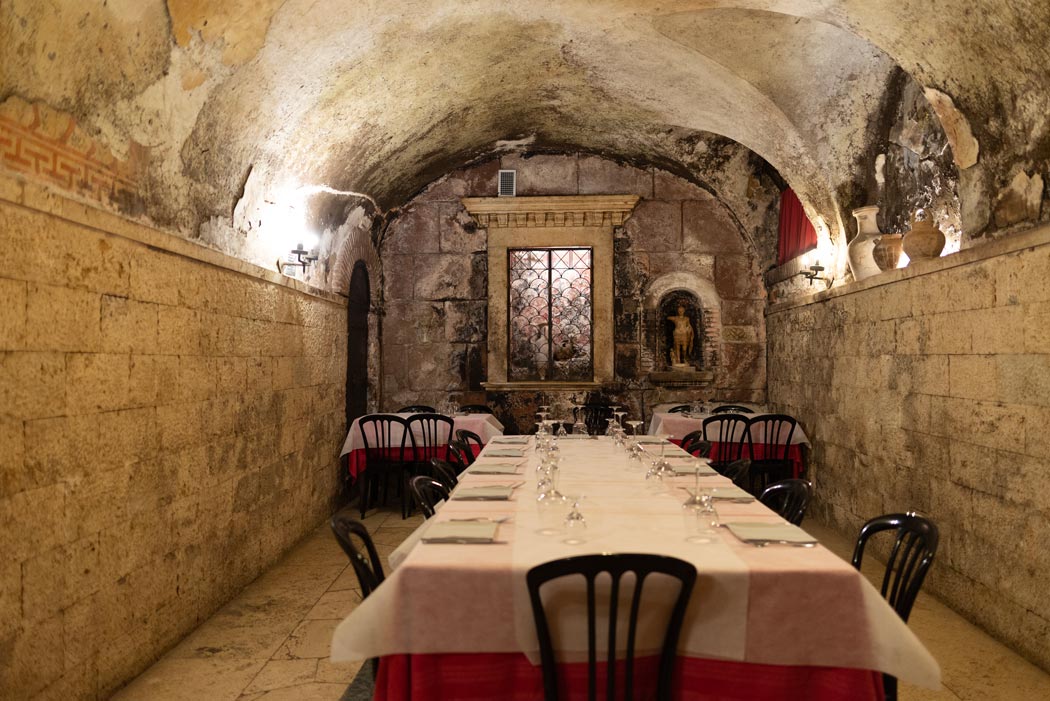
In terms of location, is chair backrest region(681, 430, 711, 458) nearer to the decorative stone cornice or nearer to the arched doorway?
the arched doorway

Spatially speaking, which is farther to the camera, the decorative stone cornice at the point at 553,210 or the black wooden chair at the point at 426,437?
the decorative stone cornice at the point at 553,210

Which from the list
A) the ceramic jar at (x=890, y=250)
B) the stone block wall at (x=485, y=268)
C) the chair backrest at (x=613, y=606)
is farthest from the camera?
the stone block wall at (x=485, y=268)

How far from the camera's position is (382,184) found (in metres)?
7.44

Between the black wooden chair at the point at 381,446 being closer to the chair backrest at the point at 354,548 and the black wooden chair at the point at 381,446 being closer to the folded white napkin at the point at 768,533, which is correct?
the chair backrest at the point at 354,548

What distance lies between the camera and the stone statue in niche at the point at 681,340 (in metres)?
8.52

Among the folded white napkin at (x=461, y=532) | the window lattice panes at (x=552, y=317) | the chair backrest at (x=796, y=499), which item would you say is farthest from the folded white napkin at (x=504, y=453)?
the window lattice panes at (x=552, y=317)

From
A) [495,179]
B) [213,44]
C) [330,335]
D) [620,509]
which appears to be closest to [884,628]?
[620,509]

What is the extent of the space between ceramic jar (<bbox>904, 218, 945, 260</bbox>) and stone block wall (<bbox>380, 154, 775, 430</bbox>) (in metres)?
3.77

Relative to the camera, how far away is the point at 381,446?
21.7 ft

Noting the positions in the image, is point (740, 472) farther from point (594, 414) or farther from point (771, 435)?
point (594, 414)

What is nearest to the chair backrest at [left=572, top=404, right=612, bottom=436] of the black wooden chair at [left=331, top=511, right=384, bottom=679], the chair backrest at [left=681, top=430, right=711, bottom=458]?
the chair backrest at [left=681, top=430, right=711, bottom=458]

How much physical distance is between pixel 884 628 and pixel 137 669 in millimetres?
3019

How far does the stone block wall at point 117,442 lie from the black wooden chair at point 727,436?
3.37m

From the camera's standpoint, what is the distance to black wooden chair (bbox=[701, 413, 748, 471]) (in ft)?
20.0
